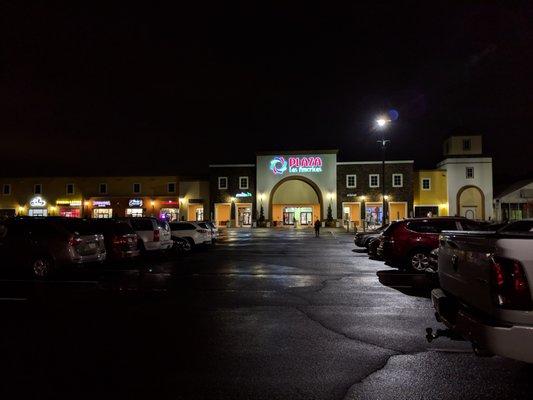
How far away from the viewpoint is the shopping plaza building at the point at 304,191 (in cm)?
5312

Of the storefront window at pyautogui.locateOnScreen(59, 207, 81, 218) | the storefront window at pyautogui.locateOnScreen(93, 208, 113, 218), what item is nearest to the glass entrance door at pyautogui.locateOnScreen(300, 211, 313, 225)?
the storefront window at pyautogui.locateOnScreen(93, 208, 113, 218)

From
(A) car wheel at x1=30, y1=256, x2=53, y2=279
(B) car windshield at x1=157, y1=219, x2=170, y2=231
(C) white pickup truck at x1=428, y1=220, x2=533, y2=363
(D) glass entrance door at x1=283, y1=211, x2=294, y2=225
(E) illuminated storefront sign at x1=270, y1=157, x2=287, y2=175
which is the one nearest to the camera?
(C) white pickup truck at x1=428, y1=220, x2=533, y2=363

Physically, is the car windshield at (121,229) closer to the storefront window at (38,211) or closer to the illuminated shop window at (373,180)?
the illuminated shop window at (373,180)

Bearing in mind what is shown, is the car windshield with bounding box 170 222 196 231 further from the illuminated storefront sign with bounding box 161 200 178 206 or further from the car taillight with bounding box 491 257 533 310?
the illuminated storefront sign with bounding box 161 200 178 206

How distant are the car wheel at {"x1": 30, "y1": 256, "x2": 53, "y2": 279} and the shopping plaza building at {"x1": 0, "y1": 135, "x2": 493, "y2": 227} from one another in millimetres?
41049

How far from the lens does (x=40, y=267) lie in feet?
40.0

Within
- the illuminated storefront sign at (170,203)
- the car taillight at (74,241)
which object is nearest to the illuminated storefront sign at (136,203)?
the illuminated storefront sign at (170,203)

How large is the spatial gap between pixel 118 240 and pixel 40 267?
2911 millimetres

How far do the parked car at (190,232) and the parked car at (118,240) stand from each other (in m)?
6.46

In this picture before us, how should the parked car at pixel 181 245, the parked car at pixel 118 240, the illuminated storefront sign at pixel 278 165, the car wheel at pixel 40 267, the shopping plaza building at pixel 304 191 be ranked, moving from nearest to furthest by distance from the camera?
the car wheel at pixel 40 267 → the parked car at pixel 118 240 → the parked car at pixel 181 245 → the shopping plaza building at pixel 304 191 → the illuminated storefront sign at pixel 278 165

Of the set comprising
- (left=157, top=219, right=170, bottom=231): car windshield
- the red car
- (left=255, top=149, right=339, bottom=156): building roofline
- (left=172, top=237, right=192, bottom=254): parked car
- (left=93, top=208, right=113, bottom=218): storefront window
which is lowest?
(left=172, top=237, right=192, bottom=254): parked car

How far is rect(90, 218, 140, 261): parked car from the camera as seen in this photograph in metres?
14.7

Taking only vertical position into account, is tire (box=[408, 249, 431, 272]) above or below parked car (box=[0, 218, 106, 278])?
below

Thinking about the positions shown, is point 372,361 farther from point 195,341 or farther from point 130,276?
point 130,276
